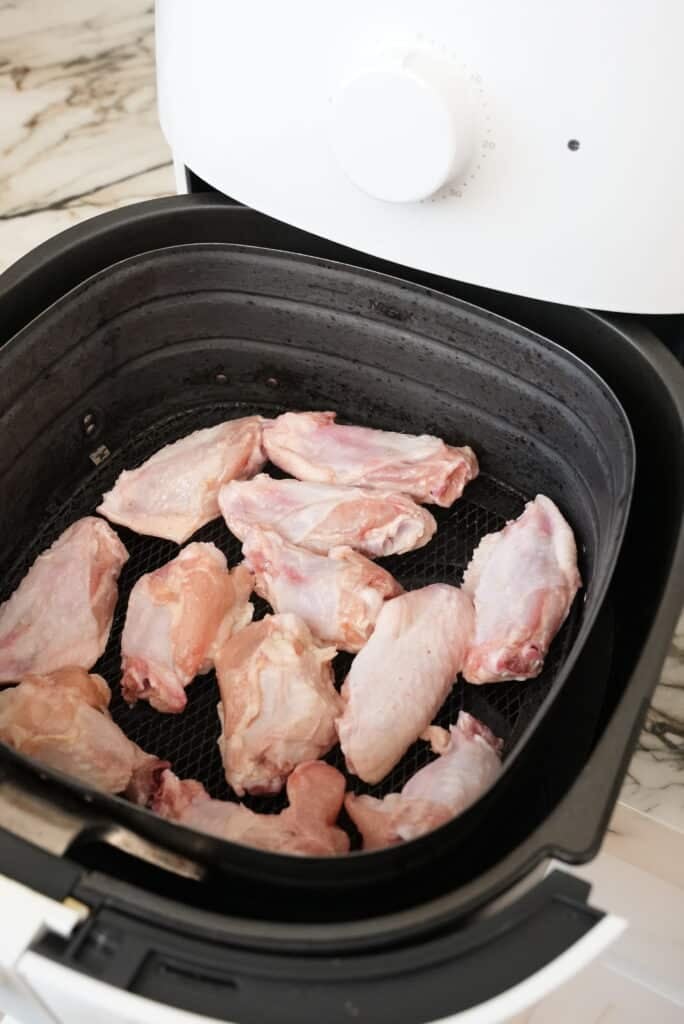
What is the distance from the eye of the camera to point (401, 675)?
0.86m

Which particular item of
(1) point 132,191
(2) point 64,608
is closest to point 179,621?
(2) point 64,608

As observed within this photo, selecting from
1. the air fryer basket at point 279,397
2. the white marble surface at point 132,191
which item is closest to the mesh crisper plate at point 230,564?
the air fryer basket at point 279,397

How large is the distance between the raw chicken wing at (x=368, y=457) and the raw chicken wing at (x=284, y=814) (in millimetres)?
314

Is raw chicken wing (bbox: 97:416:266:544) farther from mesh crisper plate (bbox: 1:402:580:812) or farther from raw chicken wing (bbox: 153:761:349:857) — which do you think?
raw chicken wing (bbox: 153:761:349:857)

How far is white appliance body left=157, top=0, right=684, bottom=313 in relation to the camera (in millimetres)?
663

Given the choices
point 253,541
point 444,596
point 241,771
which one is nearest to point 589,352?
point 444,596

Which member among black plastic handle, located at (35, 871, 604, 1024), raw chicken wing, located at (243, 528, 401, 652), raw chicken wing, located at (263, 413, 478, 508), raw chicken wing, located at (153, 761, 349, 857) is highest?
raw chicken wing, located at (263, 413, 478, 508)

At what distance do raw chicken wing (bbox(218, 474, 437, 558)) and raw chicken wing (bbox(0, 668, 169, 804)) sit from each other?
255mm

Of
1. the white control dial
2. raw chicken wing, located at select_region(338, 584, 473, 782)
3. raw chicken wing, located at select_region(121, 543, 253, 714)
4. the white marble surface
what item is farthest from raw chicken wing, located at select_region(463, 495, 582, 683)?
the white control dial

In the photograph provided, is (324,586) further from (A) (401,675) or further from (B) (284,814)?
(B) (284,814)

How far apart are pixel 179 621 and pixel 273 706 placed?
13 cm

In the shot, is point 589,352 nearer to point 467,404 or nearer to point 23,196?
point 467,404

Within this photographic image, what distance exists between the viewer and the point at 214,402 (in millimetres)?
1123

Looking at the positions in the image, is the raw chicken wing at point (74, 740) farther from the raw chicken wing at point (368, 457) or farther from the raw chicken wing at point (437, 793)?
the raw chicken wing at point (368, 457)
